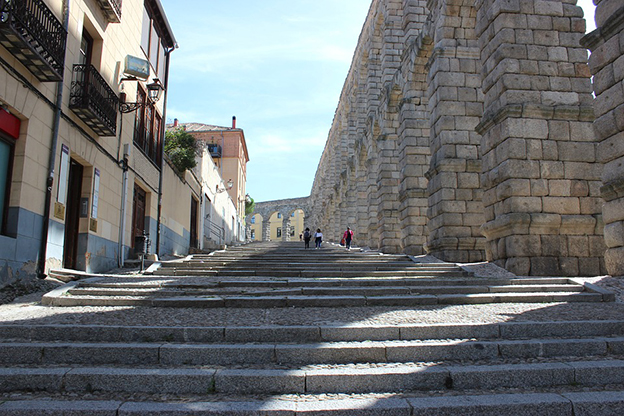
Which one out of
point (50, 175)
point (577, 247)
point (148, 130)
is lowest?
point (577, 247)

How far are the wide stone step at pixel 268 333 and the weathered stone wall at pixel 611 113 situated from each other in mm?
2490

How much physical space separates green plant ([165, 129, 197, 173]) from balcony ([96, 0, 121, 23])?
6074mm

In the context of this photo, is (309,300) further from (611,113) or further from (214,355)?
(611,113)

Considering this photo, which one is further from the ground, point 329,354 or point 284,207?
point 284,207

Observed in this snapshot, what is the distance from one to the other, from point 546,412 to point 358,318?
2.39 m

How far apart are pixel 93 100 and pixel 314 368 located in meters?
7.44

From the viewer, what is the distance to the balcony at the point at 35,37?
21.6ft

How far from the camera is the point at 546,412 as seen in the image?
10.9 feet

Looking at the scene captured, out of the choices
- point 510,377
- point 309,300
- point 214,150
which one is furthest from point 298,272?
point 214,150

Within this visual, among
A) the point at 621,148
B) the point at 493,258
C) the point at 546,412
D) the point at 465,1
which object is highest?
the point at 465,1

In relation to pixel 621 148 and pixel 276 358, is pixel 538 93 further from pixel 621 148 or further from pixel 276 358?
pixel 276 358

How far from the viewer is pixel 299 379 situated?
376 centimetres

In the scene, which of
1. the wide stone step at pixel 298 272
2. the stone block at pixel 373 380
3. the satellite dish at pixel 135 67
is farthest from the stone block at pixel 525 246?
the satellite dish at pixel 135 67

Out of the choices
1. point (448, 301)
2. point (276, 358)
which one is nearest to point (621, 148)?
point (448, 301)
